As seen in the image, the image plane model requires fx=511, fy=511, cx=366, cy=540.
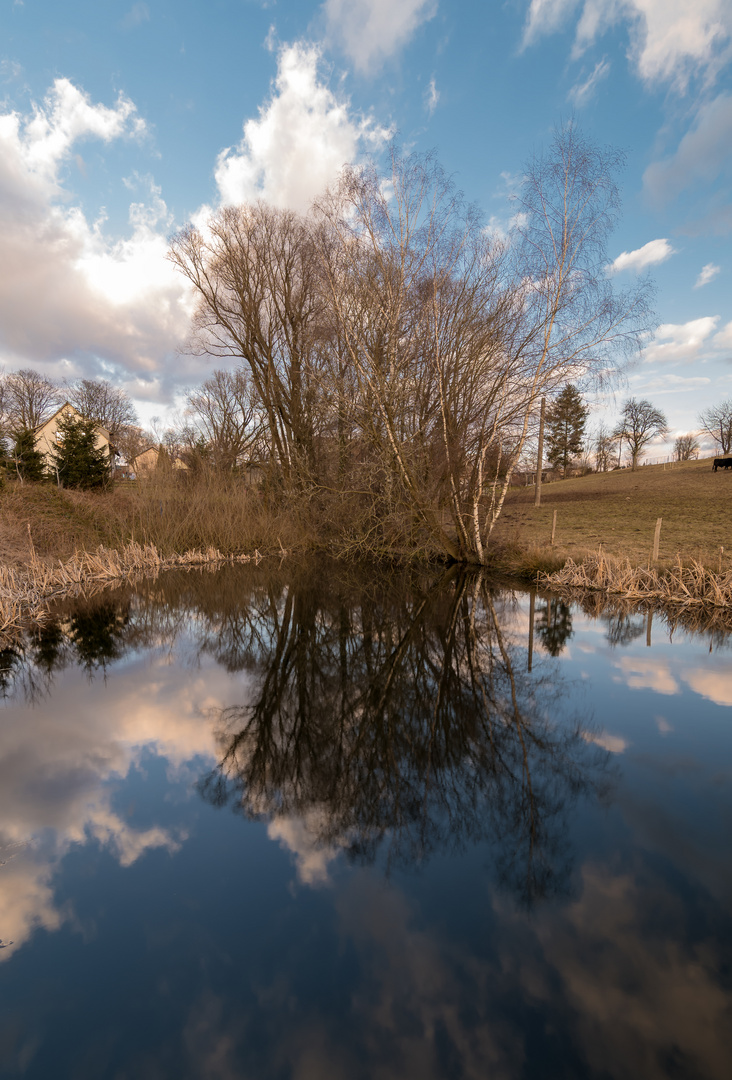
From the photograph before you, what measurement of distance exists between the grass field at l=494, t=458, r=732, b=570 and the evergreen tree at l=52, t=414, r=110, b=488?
21.3m

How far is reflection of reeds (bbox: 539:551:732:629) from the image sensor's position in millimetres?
9719

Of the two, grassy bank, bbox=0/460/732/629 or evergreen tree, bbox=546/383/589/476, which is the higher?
evergreen tree, bbox=546/383/589/476

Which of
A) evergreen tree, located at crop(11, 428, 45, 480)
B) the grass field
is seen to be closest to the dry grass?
the grass field

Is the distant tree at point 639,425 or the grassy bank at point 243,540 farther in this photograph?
the distant tree at point 639,425

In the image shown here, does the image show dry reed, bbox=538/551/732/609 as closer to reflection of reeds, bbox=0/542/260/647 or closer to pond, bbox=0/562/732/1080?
pond, bbox=0/562/732/1080

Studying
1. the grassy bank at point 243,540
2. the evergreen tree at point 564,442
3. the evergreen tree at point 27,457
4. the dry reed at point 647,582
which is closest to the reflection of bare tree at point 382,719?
the dry reed at point 647,582

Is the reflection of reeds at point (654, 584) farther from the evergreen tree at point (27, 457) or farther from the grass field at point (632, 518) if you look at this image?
the evergreen tree at point (27, 457)

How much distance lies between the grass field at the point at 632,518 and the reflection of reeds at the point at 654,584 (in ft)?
1.96

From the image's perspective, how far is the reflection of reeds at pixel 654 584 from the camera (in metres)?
9.72

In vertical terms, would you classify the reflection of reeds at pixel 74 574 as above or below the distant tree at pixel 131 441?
below

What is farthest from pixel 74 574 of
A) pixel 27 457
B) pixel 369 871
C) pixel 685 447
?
pixel 685 447

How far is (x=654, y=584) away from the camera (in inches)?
417

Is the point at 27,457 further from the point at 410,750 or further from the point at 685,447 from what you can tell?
the point at 685,447

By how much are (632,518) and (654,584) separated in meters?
16.2
